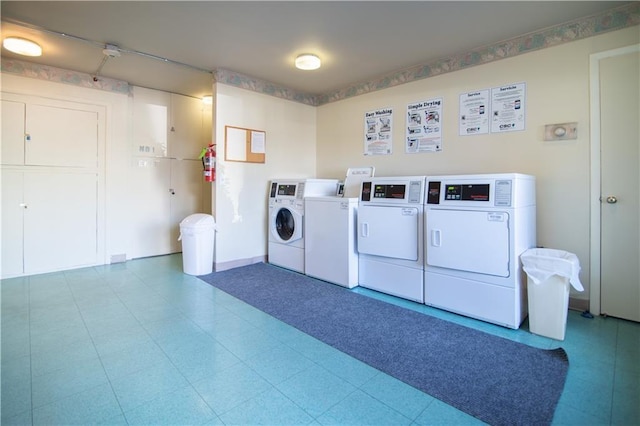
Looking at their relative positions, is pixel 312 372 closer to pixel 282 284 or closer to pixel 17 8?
pixel 282 284

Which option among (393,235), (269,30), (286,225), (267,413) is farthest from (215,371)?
(269,30)

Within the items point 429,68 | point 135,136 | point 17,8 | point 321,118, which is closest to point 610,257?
point 429,68

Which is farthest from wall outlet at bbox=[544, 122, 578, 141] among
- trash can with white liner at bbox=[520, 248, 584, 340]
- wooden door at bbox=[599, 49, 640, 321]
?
trash can with white liner at bbox=[520, 248, 584, 340]

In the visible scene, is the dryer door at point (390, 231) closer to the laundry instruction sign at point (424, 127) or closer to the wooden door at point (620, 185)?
the laundry instruction sign at point (424, 127)

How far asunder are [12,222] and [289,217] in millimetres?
3402

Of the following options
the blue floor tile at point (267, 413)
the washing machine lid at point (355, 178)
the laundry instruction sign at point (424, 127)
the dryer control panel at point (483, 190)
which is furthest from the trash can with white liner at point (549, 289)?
the washing machine lid at point (355, 178)

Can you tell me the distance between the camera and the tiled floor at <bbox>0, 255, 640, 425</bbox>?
1633 mm

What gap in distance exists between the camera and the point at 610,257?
9.18ft

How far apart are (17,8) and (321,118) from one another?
3.70 m

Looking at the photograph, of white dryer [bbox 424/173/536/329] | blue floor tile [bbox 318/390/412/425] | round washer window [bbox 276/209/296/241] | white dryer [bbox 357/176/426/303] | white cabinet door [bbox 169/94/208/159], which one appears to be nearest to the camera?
blue floor tile [bbox 318/390/412/425]

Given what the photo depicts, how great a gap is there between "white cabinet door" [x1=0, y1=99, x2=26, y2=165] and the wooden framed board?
2445 mm

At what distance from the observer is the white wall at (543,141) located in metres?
2.90

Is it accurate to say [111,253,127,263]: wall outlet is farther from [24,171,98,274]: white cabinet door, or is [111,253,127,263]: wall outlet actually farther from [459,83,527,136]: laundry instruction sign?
[459,83,527,136]: laundry instruction sign

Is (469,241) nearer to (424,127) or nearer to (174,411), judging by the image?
(424,127)
